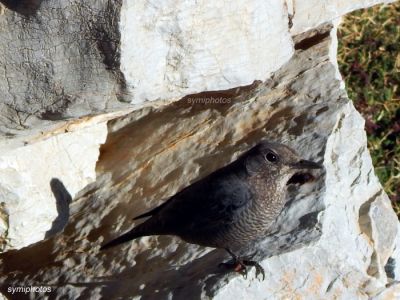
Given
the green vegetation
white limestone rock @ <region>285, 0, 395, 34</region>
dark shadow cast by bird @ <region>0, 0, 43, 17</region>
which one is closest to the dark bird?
white limestone rock @ <region>285, 0, 395, 34</region>

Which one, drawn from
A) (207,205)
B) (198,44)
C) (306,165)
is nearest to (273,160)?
(306,165)

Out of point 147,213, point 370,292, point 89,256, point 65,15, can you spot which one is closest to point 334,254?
point 370,292

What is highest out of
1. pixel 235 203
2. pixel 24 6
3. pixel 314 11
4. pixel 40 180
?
pixel 24 6

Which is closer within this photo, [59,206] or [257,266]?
[257,266]

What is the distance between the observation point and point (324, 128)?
6.65 metres

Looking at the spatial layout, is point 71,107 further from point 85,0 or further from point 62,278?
point 62,278

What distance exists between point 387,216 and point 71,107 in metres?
2.26

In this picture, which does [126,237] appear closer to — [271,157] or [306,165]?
[271,157]

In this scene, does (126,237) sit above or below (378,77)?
below

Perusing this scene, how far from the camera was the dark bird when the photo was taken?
20.2ft

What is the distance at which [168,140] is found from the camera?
23.4ft

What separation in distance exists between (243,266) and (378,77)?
3.66m

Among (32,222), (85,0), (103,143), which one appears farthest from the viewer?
(103,143)

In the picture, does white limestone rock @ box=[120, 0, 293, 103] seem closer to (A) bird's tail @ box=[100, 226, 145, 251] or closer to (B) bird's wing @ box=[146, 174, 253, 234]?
(B) bird's wing @ box=[146, 174, 253, 234]
